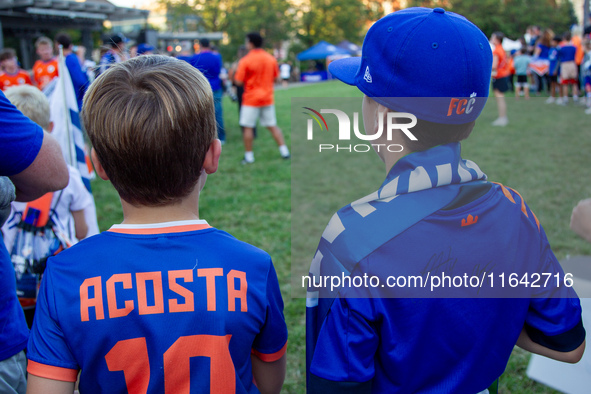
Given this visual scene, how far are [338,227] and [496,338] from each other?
513 millimetres

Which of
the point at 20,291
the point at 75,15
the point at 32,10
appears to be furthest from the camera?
the point at 75,15

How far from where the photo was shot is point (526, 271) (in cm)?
121

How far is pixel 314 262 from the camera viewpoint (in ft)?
3.89

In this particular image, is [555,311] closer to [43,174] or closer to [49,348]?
[49,348]

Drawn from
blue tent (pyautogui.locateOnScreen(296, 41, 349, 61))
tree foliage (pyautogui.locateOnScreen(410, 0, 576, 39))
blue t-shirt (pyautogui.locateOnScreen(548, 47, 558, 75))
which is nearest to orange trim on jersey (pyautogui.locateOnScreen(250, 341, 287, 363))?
blue t-shirt (pyautogui.locateOnScreen(548, 47, 558, 75))

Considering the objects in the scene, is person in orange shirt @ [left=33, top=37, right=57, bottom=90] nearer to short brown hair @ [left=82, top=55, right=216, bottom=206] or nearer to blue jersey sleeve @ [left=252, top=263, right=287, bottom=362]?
short brown hair @ [left=82, top=55, right=216, bottom=206]

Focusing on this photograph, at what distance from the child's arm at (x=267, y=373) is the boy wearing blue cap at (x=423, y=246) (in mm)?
126

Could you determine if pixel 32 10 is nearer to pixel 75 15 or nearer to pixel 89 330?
pixel 75 15

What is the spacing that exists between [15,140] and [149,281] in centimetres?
51

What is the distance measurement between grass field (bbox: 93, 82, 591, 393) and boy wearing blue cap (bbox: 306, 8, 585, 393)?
4.71 feet

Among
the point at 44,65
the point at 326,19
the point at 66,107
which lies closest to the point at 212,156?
the point at 66,107

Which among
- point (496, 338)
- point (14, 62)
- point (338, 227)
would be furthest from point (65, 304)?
point (14, 62)

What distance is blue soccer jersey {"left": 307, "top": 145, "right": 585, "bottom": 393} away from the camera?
Answer: 1073 millimetres

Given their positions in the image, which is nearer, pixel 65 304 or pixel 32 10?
pixel 65 304
